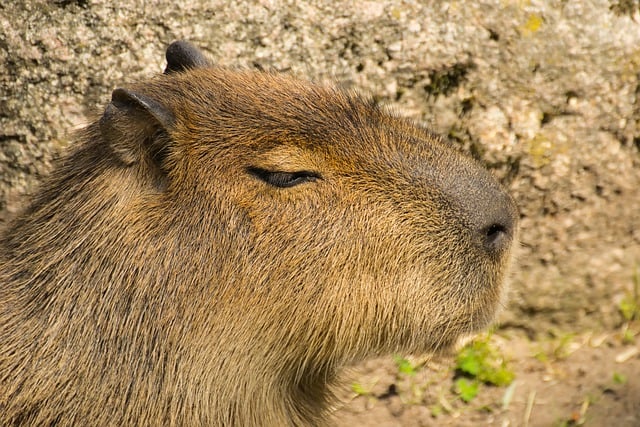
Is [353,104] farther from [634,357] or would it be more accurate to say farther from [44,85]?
[634,357]

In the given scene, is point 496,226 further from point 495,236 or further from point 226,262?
point 226,262

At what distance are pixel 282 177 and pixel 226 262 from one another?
0.99 ft

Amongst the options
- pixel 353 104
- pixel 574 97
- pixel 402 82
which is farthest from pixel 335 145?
pixel 574 97

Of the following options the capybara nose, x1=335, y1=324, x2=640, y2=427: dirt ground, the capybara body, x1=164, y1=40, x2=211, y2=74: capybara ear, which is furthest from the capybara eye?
x1=335, y1=324, x2=640, y2=427: dirt ground

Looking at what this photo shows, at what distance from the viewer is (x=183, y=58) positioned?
3113 mm

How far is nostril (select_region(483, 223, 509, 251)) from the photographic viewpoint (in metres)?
2.66

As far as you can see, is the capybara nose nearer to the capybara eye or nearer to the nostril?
the nostril

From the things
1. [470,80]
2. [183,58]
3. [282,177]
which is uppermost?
[183,58]

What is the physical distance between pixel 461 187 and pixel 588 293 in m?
2.11

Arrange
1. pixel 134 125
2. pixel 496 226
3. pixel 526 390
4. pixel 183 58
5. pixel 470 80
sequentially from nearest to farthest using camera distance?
pixel 134 125 → pixel 496 226 → pixel 183 58 → pixel 470 80 → pixel 526 390

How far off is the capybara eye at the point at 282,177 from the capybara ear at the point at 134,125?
288 mm

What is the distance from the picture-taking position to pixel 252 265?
8.48 ft

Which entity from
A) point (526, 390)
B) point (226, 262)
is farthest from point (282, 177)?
point (526, 390)

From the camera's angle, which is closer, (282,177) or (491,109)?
(282,177)
